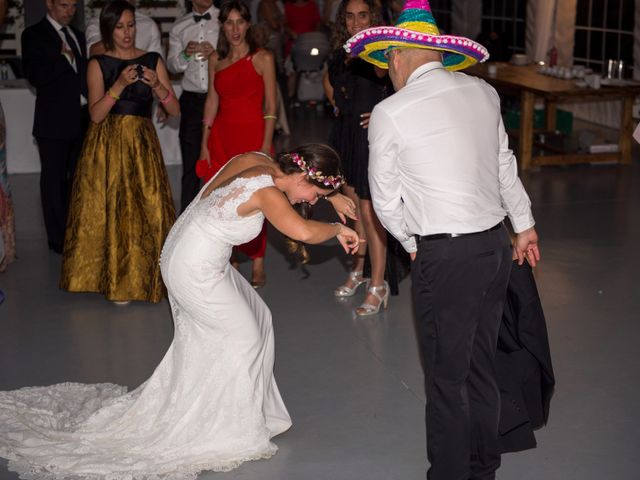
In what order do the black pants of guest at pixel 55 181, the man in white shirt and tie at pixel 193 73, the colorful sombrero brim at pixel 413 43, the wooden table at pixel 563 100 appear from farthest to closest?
the wooden table at pixel 563 100
the man in white shirt and tie at pixel 193 73
the black pants of guest at pixel 55 181
the colorful sombrero brim at pixel 413 43

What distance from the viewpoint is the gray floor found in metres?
3.63

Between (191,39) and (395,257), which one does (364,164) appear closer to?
(395,257)

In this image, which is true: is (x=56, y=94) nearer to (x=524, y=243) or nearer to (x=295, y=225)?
(x=295, y=225)

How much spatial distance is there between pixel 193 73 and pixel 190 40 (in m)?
0.31

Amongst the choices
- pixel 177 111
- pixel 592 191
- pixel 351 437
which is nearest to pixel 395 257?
pixel 177 111

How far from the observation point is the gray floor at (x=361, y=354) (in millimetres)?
3635

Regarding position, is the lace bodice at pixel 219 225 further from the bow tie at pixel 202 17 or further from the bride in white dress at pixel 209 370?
the bow tie at pixel 202 17

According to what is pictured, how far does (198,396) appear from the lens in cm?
371

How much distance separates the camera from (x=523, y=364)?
11.6 feet

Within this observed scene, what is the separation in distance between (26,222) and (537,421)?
15.5 ft

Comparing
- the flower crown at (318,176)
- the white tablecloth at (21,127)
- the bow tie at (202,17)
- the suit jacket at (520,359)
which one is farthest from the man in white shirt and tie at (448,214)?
the white tablecloth at (21,127)

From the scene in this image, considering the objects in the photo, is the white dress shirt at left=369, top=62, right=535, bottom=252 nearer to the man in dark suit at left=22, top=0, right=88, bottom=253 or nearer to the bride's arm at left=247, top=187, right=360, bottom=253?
the bride's arm at left=247, top=187, right=360, bottom=253

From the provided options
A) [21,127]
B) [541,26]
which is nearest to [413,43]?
[21,127]

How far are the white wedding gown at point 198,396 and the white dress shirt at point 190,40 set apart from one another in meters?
2.82
